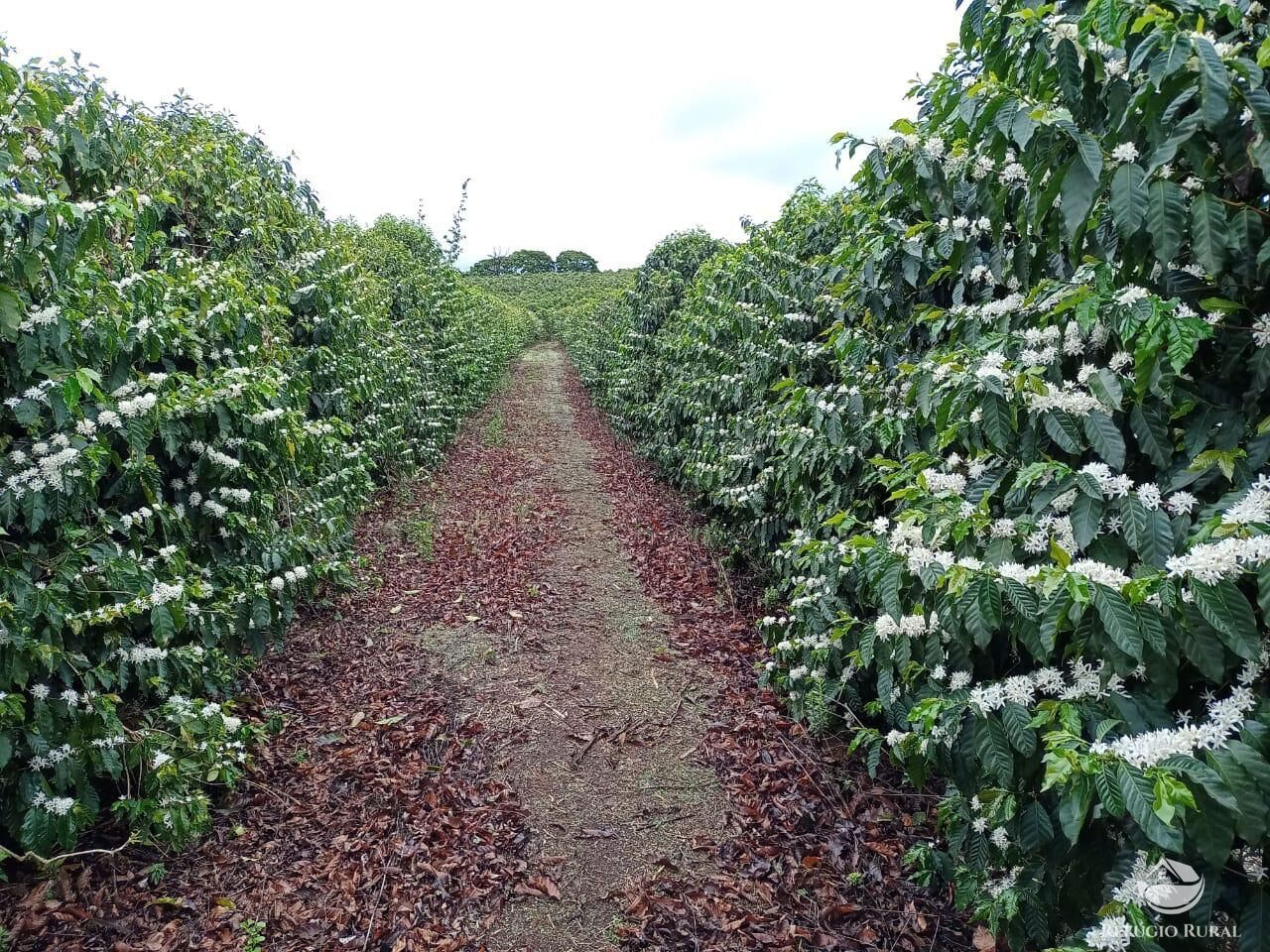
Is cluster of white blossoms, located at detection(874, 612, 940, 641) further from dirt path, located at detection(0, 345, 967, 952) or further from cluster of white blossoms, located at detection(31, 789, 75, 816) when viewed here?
cluster of white blossoms, located at detection(31, 789, 75, 816)

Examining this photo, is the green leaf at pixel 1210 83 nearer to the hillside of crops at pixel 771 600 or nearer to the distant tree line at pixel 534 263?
the hillside of crops at pixel 771 600

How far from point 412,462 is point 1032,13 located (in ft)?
25.8

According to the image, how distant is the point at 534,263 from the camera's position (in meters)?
48.8

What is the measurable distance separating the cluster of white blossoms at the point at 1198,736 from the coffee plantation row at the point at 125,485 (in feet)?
10.9

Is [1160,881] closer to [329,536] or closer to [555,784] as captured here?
[555,784]

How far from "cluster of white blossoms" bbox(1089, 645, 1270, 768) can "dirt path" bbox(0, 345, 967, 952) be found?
183 cm

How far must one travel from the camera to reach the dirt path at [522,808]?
2691 millimetres

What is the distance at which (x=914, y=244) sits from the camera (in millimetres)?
3061

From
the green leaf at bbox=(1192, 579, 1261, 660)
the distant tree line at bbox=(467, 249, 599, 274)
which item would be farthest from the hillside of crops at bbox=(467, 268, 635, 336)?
the green leaf at bbox=(1192, 579, 1261, 660)

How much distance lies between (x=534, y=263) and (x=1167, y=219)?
1993 inches

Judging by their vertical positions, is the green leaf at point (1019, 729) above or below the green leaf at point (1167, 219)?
below

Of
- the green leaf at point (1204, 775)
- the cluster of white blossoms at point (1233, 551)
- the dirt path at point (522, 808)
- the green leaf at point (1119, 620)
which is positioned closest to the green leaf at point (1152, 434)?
the cluster of white blossoms at point (1233, 551)

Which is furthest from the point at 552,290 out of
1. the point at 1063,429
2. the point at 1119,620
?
the point at 1119,620

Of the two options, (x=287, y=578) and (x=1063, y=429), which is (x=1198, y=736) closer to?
(x=1063, y=429)
